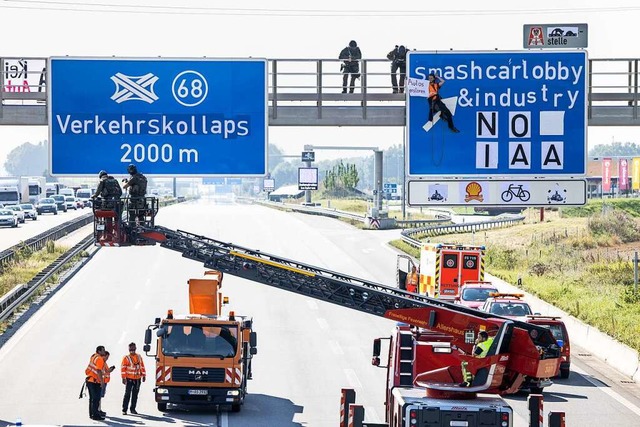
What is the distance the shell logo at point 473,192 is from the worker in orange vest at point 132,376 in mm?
7554

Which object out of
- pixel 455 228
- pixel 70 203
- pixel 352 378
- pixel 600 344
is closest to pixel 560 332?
pixel 600 344

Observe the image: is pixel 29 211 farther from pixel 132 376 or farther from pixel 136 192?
pixel 136 192

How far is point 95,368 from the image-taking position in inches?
958

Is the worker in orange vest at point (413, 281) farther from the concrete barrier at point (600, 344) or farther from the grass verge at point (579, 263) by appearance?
the concrete barrier at point (600, 344)

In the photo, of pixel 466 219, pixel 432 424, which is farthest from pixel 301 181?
pixel 432 424

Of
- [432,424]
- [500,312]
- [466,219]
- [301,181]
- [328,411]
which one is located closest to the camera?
[432,424]

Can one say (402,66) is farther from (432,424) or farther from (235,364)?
(432,424)

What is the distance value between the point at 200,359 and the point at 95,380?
2152 mm

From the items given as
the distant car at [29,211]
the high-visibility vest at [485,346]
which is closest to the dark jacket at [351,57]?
the high-visibility vest at [485,346]

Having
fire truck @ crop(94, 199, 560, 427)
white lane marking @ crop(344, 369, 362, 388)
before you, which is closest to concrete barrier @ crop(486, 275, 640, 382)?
white lane marking @ crop(344, 369, 362, 388)

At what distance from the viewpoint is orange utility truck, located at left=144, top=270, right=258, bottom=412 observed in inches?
977

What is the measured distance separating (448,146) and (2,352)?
51.3 feet

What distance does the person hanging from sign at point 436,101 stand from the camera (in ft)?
79.5

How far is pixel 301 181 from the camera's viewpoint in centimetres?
12938
